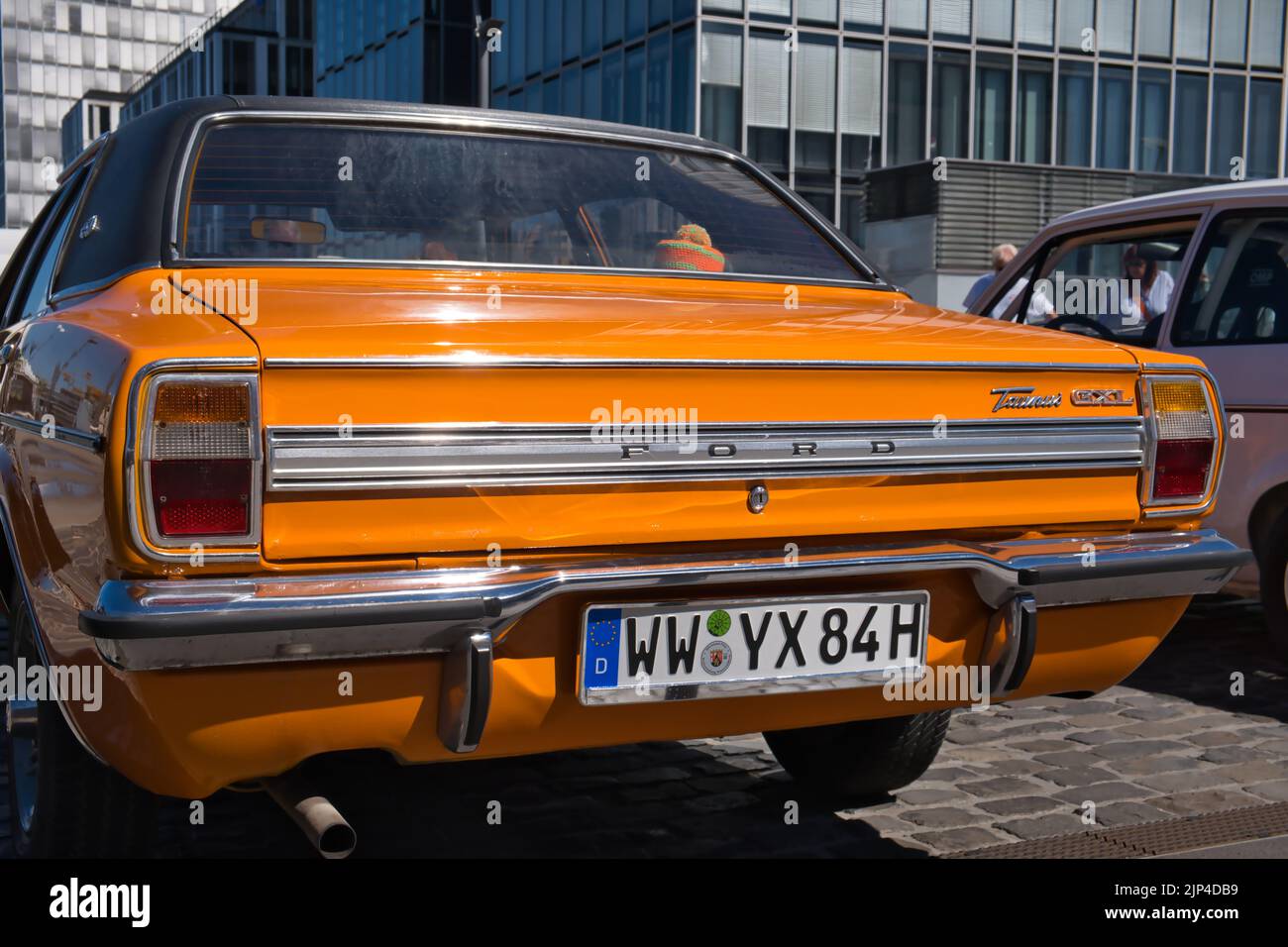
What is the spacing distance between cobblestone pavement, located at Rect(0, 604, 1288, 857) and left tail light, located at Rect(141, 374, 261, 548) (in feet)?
4.81

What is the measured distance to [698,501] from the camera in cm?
258

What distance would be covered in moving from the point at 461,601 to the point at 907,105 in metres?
23.0

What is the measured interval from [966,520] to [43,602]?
1.76m

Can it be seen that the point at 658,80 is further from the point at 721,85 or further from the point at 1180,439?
the point at 1180,439

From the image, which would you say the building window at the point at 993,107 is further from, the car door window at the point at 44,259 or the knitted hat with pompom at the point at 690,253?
the car door window at the point at 44,259

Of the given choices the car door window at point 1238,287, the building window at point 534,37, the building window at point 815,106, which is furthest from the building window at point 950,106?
the car door window at point 1238,287

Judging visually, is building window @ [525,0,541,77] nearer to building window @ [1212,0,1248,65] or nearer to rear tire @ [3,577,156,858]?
building window @ [1212,0,1248,65]

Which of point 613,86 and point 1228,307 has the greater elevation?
point 613,86

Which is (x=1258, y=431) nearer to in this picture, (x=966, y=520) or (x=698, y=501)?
(x=966, y=520)

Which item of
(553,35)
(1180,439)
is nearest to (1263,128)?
(553,35)

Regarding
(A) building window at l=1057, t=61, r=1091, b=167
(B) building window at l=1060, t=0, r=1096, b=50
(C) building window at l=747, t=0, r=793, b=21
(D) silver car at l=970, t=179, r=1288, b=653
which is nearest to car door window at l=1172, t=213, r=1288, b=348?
(D) silver car at l=970, t=179, r=1288, b=653

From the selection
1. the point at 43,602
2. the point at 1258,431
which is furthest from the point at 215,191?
the point at 1258,431

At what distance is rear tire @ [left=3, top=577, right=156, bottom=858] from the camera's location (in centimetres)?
286

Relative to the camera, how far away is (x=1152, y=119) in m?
25.4
